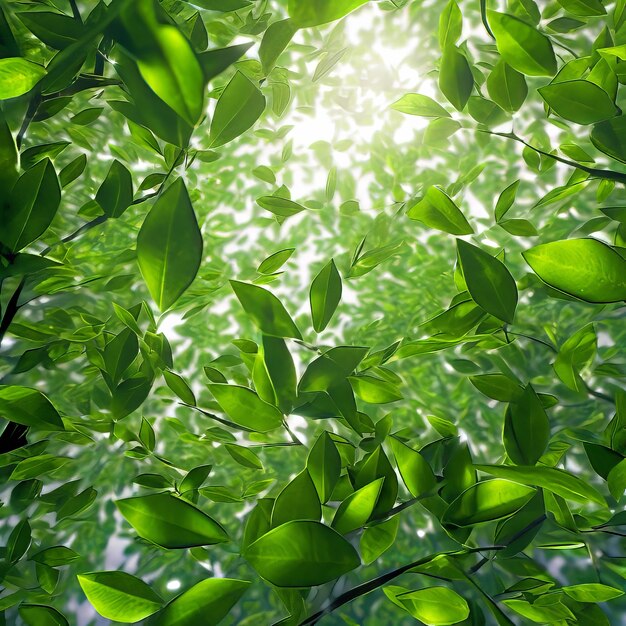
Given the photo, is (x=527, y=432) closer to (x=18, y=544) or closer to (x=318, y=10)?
(x=318, y=10)

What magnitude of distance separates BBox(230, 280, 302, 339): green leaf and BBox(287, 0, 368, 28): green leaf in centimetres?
9

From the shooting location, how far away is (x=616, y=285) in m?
0.14

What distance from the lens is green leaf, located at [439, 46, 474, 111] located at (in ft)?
0.83

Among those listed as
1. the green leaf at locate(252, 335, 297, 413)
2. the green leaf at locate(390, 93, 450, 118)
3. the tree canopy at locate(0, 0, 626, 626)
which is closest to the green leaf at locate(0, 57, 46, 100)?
the tree canopy at locate(0, 0, 626, 626)

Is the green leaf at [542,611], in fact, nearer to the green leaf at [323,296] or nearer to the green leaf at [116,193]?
the green leaf at [323,296]

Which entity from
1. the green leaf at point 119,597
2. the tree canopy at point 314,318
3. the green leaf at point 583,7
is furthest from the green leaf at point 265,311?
the green leaf at point 583,7

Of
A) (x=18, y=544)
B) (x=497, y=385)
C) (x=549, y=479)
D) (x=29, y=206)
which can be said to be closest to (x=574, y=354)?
(x=497, y=385)

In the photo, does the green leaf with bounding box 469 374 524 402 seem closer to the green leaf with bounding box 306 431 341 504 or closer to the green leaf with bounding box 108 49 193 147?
the green leaf with bounding box 306 431 341 504

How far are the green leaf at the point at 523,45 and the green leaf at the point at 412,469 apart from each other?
16cm

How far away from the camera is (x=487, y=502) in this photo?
0.63ft

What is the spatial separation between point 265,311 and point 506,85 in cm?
17

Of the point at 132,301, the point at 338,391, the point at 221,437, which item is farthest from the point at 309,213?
the point at 338,391

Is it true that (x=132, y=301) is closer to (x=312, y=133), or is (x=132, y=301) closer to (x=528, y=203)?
(x=312, y=133)

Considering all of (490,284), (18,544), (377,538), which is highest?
(490,284)
